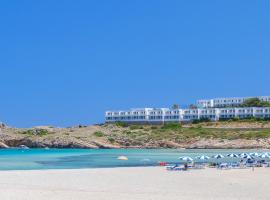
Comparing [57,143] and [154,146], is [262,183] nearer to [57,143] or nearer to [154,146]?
[154,146]

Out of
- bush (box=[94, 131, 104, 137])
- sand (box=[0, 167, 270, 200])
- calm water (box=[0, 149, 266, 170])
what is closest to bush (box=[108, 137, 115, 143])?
bush (box=[94, 131, 104, 137])

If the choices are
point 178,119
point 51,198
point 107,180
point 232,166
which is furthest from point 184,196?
point 178,119

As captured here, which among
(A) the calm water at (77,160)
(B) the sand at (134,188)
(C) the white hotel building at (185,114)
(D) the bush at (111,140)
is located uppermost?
(C) the white hotel building at (185,114)

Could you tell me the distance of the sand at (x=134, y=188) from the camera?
76.6ft

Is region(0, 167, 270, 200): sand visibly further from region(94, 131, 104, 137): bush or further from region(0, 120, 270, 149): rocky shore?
region(94, 131, 104, 137): bush

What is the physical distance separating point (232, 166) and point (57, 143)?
74.9 m

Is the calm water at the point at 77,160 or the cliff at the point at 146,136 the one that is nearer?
the calm water at the point at 77,160

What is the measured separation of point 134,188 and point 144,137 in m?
81.6

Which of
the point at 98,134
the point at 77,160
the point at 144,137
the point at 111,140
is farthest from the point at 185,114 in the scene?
the point at 77,160

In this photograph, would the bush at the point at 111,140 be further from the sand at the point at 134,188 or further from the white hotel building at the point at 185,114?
the sand at the point at 134,188

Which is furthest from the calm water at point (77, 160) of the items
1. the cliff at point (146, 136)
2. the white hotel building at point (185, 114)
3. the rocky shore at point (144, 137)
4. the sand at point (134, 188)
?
the white hotel building at point (185, 114)

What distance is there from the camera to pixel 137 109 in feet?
507

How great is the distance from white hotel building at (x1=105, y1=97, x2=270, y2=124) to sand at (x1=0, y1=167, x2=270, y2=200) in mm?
101363

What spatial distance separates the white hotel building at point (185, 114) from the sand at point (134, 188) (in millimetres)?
101363
